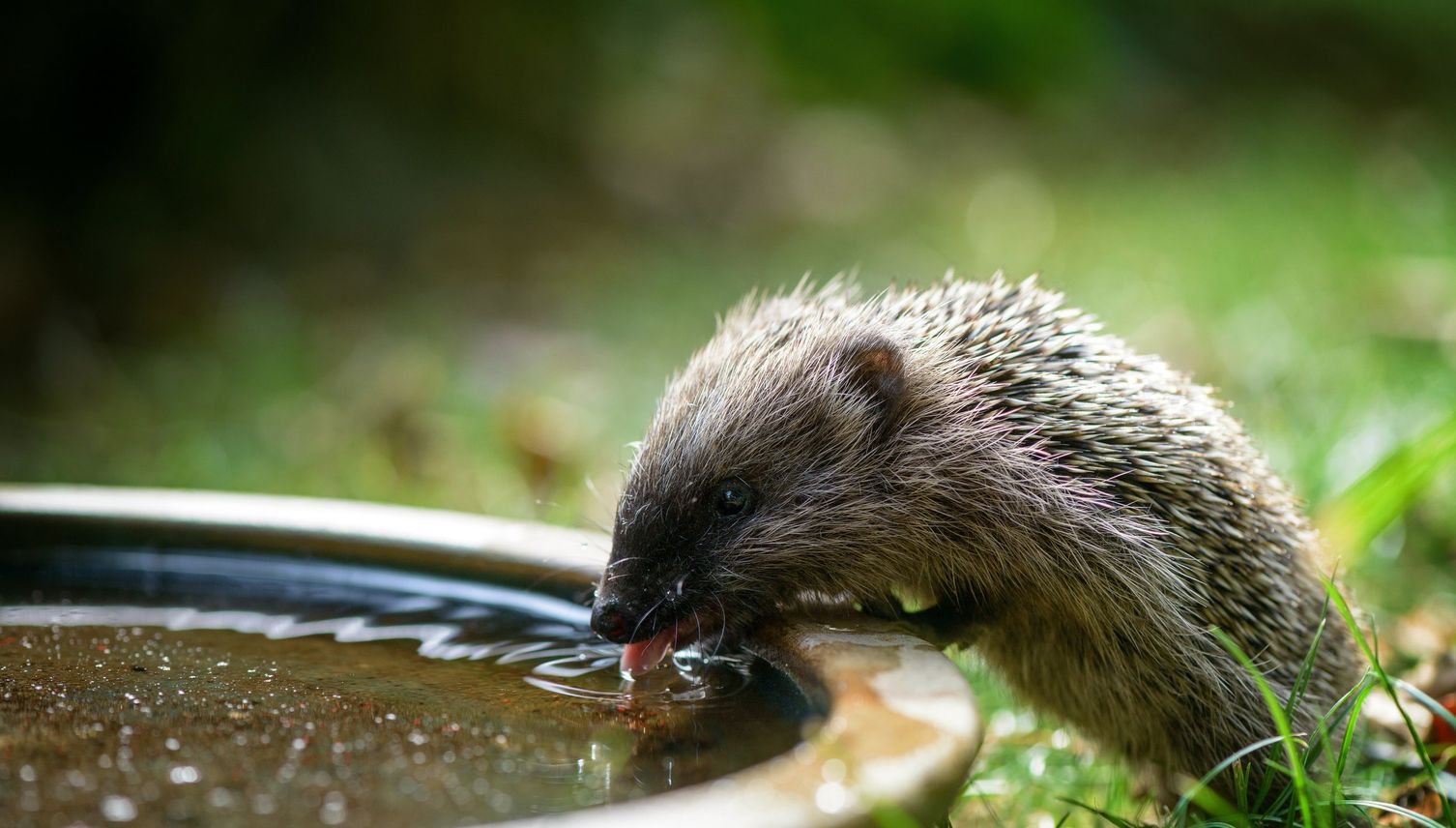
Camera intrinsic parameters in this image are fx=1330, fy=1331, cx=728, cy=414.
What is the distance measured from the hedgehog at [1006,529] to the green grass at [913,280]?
257mm

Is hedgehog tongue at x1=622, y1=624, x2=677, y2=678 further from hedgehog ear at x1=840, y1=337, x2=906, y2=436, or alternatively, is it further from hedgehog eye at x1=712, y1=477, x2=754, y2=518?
hedgehog ear at x1=840, y1=337, x2=906, y2=436

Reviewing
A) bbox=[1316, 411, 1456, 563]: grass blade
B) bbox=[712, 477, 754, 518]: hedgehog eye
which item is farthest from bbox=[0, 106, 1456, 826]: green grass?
bbox=[712, 477, 754, 518]: hedgehog eye

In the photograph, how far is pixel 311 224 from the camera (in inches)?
352

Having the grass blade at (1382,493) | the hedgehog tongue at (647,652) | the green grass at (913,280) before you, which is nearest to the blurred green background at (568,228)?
the green grass at (913,280)

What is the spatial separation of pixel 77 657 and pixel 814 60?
11135 millimetres

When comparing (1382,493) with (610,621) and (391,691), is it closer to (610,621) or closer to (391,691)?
(610,621)

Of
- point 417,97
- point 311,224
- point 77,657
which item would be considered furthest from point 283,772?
point 417,97

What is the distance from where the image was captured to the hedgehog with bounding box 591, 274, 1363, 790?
2.89m

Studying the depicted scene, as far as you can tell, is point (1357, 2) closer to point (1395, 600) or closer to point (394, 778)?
point (1395, 600)

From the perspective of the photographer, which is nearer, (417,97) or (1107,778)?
(1107,778)

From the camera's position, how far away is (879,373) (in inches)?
122

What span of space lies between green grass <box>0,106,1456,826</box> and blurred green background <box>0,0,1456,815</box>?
0.03 meters

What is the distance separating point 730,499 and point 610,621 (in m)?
0.41

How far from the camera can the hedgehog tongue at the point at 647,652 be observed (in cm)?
280
